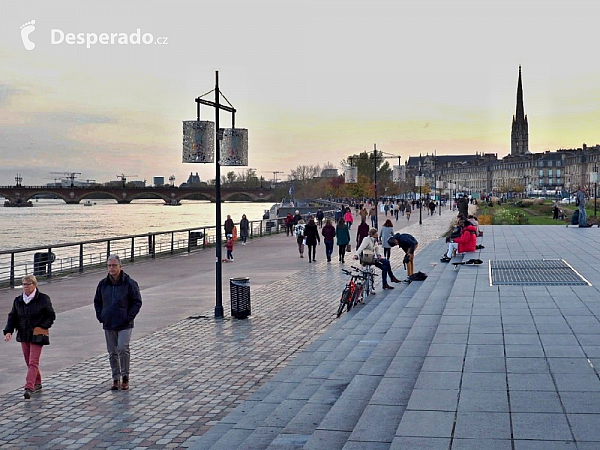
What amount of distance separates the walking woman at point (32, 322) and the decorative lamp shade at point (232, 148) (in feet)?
21.2

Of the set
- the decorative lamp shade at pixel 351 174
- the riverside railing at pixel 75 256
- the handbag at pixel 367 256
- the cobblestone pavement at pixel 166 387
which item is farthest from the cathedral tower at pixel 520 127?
the cobblestone pavement at pixel 166 387

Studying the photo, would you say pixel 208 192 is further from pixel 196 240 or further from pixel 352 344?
pixel 352 344

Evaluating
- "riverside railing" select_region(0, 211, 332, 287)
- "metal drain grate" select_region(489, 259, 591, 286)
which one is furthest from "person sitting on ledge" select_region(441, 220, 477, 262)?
"riverside railing" select_region(0, 211, 332, 287)

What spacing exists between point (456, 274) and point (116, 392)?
9.80m

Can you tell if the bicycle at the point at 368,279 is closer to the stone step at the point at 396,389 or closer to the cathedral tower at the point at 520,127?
the stone step at the point at 396,389

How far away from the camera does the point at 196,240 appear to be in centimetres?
3192

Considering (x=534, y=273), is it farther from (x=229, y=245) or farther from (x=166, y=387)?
(x=229, y=245)

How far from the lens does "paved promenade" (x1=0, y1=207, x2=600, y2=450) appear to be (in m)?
5.87

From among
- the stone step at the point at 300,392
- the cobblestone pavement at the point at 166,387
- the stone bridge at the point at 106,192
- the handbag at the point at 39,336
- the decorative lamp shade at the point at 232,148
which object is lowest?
the cobblestone pavement at the point at 166,387

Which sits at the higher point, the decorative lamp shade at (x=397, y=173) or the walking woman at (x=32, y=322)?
the decorative lamp shade at (x=397, y=173)

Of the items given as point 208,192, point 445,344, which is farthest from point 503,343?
point 208,192

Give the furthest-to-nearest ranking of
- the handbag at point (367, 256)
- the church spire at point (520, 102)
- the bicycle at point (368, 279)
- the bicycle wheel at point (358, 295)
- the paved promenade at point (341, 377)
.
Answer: the church spire at point (520, 102) < the bicycle at point (368, 279) < the handbag at point (367, 256) < the bicycle wheel at point (358, 295) < the paved promenade at point (341, 377)

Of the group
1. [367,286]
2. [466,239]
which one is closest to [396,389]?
[367,286]

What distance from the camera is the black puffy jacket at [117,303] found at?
8.87 meters
